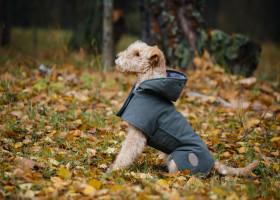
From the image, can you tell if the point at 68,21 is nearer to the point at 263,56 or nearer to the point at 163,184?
the point at 263,56

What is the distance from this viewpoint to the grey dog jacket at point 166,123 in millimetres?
2721

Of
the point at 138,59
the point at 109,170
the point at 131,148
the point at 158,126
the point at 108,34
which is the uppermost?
the point at 108,34

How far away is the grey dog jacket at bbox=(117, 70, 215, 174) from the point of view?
272 centimetres

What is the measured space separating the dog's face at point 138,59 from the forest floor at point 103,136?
1129 millimetres

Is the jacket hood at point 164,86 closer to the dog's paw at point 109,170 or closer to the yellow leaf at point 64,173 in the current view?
the dog's paw at point 109,170

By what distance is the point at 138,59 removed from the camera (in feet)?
9.82

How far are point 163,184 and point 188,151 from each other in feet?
1.77

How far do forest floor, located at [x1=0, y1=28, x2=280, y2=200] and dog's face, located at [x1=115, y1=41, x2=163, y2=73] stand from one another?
1129mm

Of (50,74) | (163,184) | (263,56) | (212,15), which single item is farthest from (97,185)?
(212,15)

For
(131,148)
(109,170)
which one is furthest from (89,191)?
(131,148)

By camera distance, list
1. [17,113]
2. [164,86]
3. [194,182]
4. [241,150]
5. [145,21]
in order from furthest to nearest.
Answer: [145,21], [17,113], [241,150], [164,86], [194,182]

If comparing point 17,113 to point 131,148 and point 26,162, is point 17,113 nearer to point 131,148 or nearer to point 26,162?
point 26,162

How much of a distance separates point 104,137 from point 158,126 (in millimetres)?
1171

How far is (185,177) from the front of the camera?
279 centimetres
